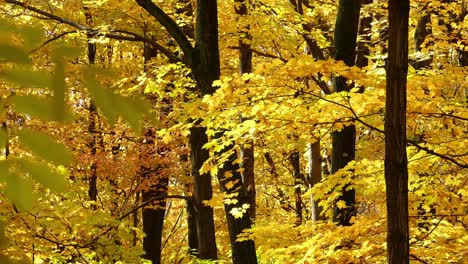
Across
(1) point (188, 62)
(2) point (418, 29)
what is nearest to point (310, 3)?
(2) point (418, 29)

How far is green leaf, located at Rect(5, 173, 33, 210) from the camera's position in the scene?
0.85 metres

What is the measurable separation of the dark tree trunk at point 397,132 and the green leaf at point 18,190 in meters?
2.55

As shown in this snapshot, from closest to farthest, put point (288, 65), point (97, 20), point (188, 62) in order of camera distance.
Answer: point (288, 65) → point (188, 62) → point (97, 20)

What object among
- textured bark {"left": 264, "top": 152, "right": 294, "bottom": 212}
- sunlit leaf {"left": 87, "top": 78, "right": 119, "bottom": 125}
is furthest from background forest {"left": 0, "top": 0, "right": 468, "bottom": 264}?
textured bark {"left": 264, "top": 152, "right": 294, "bottom": 212}

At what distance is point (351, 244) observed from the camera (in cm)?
411

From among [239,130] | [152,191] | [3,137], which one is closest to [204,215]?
[152,191]

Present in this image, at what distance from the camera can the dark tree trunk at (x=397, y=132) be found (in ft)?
10.0

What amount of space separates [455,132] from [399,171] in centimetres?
203

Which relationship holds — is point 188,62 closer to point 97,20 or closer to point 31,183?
point 97,20

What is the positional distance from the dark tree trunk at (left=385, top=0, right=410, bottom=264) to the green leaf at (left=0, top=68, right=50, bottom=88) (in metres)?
2.59

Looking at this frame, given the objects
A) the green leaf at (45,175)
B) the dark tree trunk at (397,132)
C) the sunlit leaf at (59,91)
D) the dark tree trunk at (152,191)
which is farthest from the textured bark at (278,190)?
the sunlit leaf at (59,91)

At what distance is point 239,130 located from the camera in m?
4.39

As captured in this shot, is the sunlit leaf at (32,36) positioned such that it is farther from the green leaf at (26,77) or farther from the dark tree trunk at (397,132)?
the dark tree trunk at (397,132)

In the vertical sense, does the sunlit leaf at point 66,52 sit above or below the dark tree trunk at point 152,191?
above
